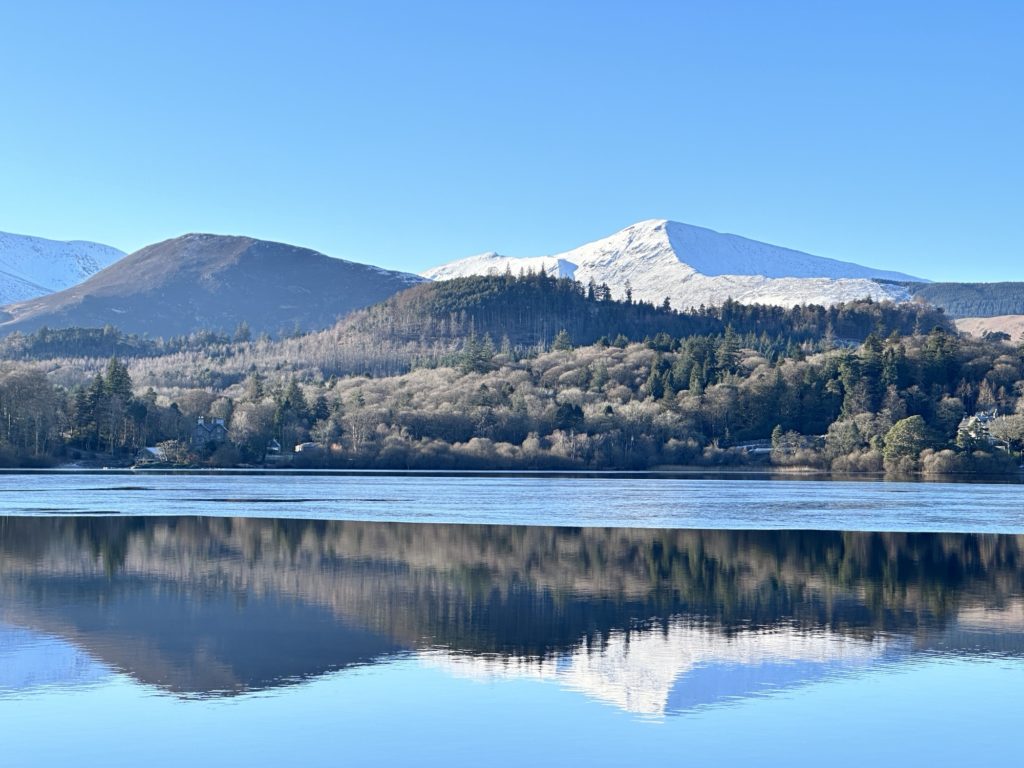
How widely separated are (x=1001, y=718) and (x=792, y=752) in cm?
508

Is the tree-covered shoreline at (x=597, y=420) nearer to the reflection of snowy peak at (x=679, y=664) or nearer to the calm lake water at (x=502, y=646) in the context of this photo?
the calm lake water at (x=502, y=646)

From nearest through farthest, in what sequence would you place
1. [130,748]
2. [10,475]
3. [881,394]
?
[130,748]
[10,475]
[881,394]

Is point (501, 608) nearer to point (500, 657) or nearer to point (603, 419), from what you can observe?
point (500, 657)

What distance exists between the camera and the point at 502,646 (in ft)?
94.2

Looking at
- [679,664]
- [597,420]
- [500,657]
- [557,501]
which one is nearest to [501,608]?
[500,657]

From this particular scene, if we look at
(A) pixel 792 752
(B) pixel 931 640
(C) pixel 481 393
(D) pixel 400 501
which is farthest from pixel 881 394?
(A) pixel 792 752

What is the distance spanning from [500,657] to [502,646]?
3.74ft

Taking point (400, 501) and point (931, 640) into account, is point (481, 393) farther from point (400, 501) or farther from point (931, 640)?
point (931, 640)

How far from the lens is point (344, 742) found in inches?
829

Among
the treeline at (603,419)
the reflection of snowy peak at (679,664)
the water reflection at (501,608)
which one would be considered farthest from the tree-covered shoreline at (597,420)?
the reflection of snowy peak at (679,664)

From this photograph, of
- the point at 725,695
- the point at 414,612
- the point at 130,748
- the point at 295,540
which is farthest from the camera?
the point at 295,540

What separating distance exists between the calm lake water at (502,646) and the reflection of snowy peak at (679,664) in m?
0.09

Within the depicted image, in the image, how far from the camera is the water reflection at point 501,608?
26453 millimetres

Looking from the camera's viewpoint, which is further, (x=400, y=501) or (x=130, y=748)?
(x=400, y=501)
